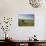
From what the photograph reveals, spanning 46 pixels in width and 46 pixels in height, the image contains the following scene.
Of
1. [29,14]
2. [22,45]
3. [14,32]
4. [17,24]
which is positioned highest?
[29,14]

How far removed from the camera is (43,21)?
511 centimetres

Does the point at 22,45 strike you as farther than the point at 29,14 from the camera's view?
No

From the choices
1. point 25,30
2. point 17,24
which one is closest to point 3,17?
point 17,24

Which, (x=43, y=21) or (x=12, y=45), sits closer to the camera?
(x=12, y=45)

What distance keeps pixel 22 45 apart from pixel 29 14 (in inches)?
60.3

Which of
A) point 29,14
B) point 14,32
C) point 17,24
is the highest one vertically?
point 29,14

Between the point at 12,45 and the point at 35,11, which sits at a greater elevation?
the point at 35,11

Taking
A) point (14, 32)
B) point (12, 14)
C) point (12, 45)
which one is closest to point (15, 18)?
point (12, 14)

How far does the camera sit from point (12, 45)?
393cm

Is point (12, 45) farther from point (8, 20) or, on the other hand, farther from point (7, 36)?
point (8, 20)

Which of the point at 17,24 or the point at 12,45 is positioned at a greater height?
the point at 17,24

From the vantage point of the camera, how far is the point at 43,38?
5.02m

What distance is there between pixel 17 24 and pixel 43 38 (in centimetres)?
118

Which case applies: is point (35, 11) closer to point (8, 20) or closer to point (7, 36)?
point (8, 20)
